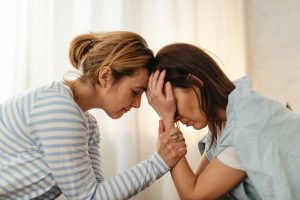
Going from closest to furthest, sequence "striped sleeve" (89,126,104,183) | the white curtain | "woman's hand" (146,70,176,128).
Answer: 1. "woman's hand" (146,70,176,128)
2. "striped sleeve" (89,126,104,183)
3. the white curtain

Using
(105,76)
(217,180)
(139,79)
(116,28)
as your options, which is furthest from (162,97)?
(116,28)

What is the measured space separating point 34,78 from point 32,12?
29cm

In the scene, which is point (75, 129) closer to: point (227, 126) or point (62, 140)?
point (62, 140)

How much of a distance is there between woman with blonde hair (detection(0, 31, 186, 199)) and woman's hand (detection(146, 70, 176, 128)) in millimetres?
Answer: 32

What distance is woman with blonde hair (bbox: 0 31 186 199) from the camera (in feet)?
3.08

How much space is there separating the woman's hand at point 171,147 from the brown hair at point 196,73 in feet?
0.48

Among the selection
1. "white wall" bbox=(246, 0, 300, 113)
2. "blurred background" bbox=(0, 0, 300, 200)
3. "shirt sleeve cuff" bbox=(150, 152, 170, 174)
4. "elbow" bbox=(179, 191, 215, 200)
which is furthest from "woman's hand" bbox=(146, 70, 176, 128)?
"white wall" bbox=(246, 0, 300, 113)

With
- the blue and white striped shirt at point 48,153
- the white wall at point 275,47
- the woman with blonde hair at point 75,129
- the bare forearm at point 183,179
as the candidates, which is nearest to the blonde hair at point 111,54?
the woman with blonde hair at point 75,129

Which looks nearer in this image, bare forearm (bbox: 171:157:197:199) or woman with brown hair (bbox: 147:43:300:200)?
woman with brown hair (bbox: 147:43:300:200)

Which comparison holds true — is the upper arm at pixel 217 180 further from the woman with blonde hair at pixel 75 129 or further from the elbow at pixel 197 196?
the woman with blonde hair at pixel 75 129

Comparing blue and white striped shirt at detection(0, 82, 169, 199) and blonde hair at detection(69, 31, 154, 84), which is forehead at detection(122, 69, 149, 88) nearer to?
blonde hair at detection(69, 31, 154, 84)

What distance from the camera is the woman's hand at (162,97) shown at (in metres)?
1.14

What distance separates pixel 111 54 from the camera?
1066mm

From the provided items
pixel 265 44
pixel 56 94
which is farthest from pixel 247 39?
pixel 56 94
